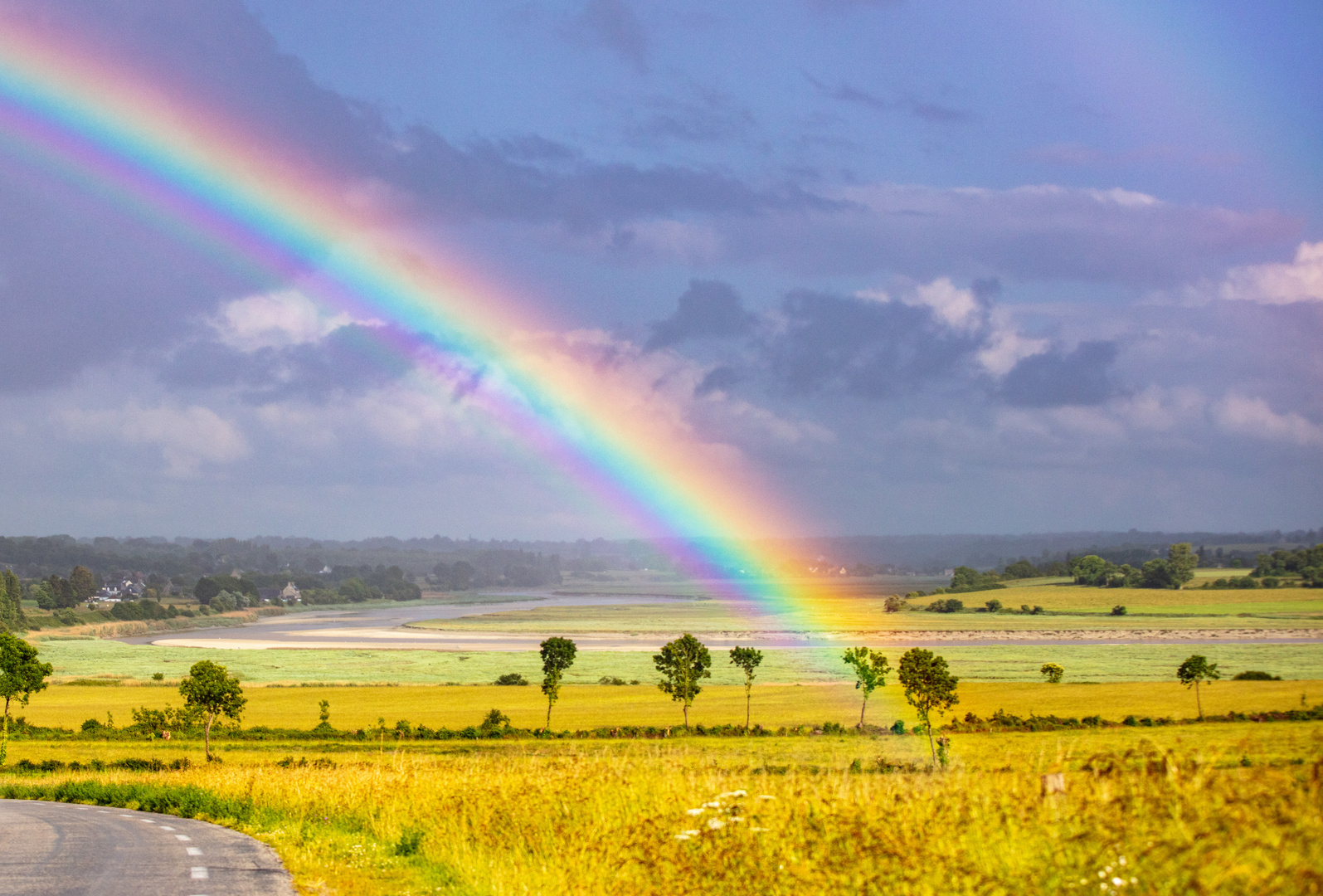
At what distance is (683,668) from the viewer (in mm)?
84000

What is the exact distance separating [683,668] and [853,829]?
75995mm

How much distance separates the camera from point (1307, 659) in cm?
13275

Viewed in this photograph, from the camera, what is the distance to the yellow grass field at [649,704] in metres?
82.2

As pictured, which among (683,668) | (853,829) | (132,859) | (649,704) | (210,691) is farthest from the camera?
(649,704)

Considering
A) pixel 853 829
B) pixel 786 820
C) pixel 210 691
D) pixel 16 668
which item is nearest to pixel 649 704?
pixel 210 691

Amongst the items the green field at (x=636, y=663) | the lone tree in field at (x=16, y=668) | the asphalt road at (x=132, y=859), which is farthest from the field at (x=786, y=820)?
the green field at (x=636, y=663)

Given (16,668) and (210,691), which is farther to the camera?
(16,668)

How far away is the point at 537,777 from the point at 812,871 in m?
6.50

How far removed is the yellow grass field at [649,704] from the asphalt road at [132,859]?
57171 millimetres

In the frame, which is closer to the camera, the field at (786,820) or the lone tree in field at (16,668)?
the field at (786,820)

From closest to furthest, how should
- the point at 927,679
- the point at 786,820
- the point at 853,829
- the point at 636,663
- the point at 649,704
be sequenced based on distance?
the point at 853,829, the point at 786,820, the point at 927,679, the point at 649,704, the point at 636,663

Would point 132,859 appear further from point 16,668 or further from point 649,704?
point 649,704

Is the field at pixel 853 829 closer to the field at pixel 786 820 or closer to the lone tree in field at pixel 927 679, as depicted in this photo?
the field at pixel 786 820

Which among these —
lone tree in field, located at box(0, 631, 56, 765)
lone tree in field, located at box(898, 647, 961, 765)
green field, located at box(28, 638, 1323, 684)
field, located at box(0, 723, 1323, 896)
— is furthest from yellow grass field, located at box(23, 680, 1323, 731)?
field, located at box(0, 723, 1323, 896)
